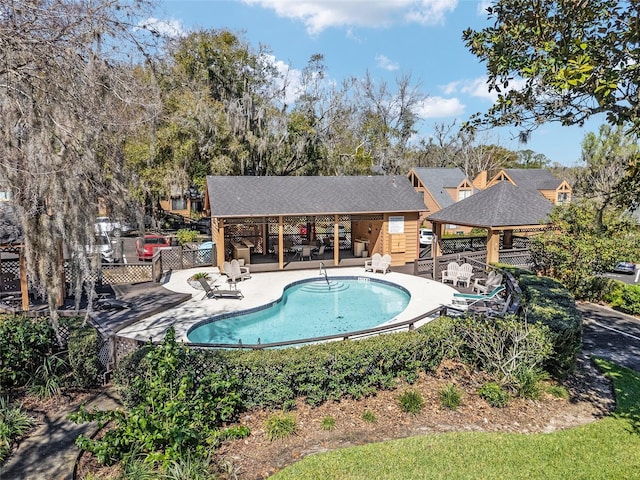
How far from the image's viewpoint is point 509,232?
2045cm

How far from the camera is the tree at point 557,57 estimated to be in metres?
5.08

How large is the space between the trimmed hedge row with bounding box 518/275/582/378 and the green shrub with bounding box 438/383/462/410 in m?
2.10

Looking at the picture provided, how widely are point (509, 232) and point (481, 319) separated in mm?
14339

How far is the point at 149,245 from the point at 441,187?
2450cm

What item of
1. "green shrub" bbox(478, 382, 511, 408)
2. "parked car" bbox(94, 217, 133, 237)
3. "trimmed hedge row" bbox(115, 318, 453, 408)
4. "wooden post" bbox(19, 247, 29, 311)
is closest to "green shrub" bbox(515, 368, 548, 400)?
"green shrub" bbox(478, 382, 511, 408)

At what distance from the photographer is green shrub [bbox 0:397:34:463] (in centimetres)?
539

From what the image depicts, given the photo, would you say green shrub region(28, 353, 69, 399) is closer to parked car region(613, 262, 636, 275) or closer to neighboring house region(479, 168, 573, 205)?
parked car region(613, 262, 636, 275)

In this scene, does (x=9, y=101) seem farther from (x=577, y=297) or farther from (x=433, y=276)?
(x=577, y=297)

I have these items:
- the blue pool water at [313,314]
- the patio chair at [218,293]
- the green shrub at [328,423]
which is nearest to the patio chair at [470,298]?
the blue pool water at [313,314]

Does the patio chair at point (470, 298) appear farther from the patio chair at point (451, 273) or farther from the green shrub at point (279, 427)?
the green shrub at point (279, 427)

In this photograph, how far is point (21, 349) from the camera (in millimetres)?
6781

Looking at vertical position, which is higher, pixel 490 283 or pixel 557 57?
pixel 557 57

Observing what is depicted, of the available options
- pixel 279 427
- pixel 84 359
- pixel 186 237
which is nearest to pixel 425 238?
pixel 186 237

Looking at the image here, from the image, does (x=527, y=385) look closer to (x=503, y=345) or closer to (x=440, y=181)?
(x=503, y=345)
